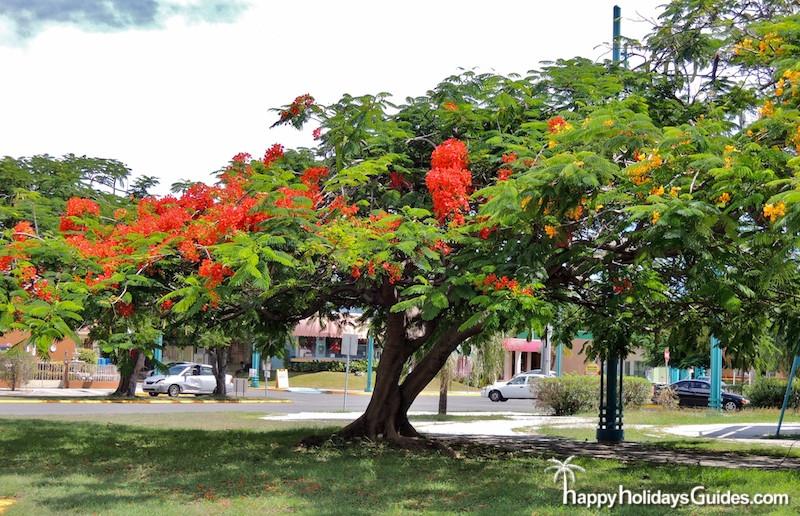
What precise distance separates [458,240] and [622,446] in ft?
29.5

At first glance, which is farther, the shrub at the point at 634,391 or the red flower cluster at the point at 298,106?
the shrub at the point at 634,391

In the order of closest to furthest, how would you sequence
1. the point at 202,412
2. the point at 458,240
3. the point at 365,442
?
1. the point at 458,240
2. the point at 365,442
3. the point at 202,412

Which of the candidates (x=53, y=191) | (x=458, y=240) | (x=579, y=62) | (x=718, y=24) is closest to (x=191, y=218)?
(x=458, y=240)

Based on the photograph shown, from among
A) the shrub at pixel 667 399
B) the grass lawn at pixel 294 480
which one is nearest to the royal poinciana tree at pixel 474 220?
the grass lawn at pixel 294 480

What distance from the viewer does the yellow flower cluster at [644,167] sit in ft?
29.3

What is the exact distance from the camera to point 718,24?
12172mm

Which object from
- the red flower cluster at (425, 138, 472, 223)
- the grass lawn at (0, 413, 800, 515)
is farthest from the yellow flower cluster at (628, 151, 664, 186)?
the grass lawn at (0, 413, 800, 515)

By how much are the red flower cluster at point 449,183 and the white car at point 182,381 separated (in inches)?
1022

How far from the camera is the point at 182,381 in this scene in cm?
3669

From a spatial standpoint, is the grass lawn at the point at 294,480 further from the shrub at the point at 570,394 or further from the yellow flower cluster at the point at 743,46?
the shrub at the point at 570,394

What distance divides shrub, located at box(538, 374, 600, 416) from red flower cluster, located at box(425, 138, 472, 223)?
1934 cm

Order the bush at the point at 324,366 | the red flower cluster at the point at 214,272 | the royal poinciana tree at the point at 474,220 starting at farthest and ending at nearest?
the bush at the point at 324,366 → the red flower cluster at the point at 214,272 → the royal poinciana tree at the point at 474,220

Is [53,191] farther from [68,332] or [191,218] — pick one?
[68,332]

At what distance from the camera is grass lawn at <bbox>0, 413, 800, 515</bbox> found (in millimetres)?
9438
